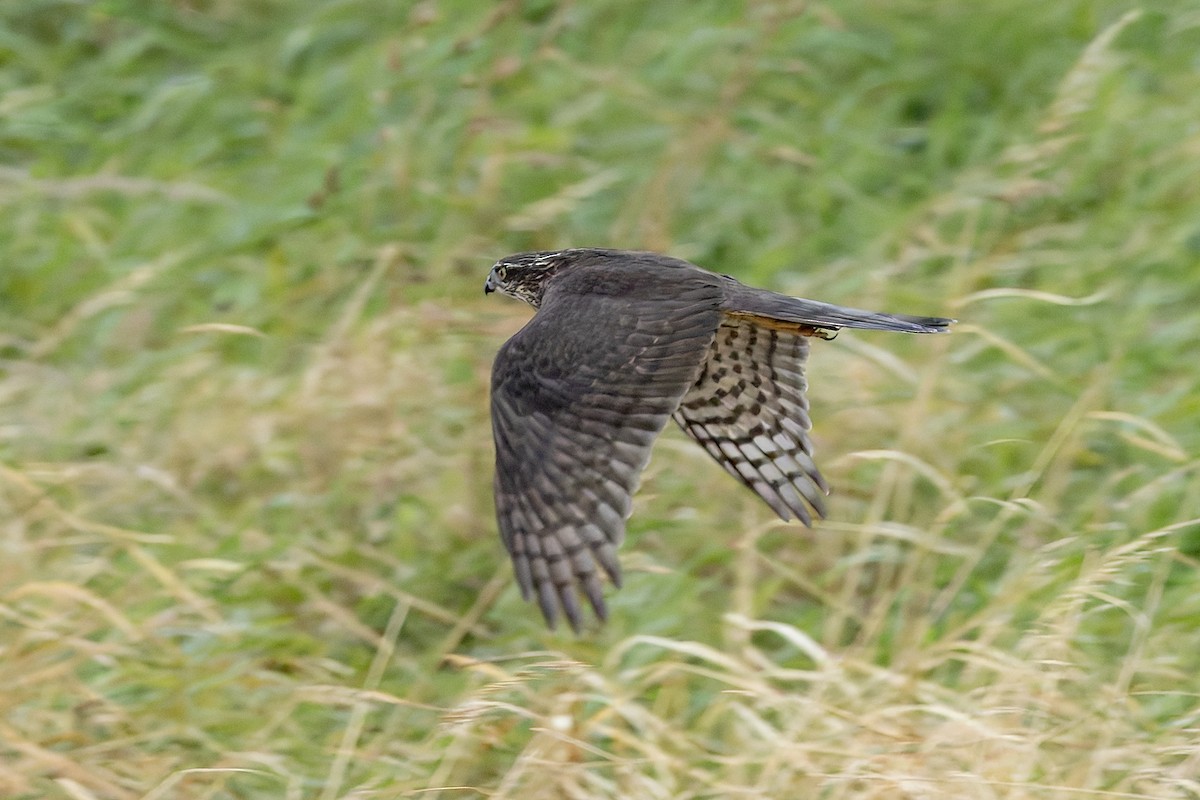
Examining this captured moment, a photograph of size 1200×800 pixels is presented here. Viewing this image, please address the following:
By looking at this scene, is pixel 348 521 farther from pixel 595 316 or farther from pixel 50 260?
pixel 50 260

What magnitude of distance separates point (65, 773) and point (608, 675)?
1.24 metres

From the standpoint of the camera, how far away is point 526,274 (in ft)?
14.0

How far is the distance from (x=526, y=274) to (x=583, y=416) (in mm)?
899

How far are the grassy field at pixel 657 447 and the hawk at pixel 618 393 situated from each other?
9.9 inches

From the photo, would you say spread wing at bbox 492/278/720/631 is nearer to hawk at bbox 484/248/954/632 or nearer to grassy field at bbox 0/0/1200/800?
hawk at bbox 484/248/954/632

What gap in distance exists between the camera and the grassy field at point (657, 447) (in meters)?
3.83

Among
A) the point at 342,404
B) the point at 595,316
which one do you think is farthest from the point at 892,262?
the point at 595,316

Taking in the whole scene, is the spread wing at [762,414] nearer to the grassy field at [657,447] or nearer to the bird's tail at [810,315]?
the grassy field at [657,447]

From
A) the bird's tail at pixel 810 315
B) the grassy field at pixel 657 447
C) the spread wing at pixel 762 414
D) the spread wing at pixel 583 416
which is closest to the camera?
the spread wing at pixel 583 416

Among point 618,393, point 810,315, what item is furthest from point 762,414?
point 618,393

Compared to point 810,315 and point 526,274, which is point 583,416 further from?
point 526,274

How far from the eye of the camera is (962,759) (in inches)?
137

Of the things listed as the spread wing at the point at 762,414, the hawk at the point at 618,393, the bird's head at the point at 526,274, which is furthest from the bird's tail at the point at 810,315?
the bird's head at the point at 526,274

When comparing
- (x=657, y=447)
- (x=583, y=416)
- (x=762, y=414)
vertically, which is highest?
(x=583, y=416)
